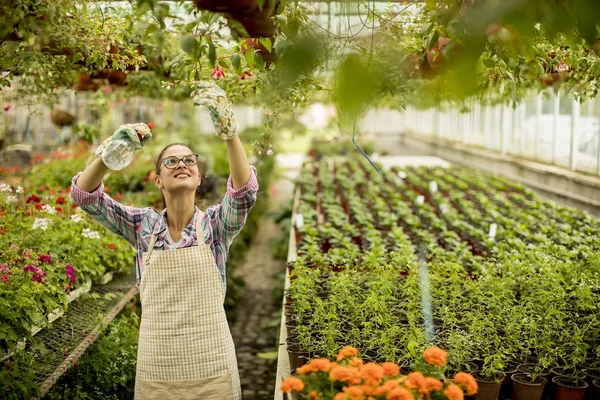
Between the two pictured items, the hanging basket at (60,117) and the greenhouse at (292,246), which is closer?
the greenhouse at (292,246)

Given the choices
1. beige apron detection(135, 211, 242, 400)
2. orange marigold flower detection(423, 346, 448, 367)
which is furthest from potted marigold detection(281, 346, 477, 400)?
beige apron detection(135, 211, 242, 400)

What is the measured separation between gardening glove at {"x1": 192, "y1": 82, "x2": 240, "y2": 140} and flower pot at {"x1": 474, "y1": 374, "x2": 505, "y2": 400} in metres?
1.37

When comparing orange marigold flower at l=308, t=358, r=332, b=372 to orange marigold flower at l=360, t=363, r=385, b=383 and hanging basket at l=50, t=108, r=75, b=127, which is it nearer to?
orange marigold flower at l=360, t=363, r=385, b=383

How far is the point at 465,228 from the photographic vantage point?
16.8ft

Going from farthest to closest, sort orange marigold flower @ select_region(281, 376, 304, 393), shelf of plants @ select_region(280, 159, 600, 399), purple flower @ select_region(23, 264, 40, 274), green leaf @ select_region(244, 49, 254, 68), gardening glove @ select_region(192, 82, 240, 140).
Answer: purple flower @ select_region(23, 264, 40, 274) → shelf of plants @ select_region(280, 159, 600, 399) → green leaf @ select_region(244, 49, 254, 68) → gardening glove @ select_region(192, 82, 240, 140) → orange marigold flower @ select_region(281, 376, 304, 393)

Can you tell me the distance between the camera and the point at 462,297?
3109mm

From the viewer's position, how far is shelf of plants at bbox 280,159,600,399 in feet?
8.29

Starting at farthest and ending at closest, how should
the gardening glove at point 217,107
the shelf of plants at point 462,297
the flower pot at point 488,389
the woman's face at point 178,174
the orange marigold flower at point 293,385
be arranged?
the shelf of plants at point 462,297
the flower pot at point 488,389
the woman's face at point 178,174
the gardening glove at point 217,107
the orange marigold flower at point 293,385

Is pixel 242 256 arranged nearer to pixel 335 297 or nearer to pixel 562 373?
pixel 335 297

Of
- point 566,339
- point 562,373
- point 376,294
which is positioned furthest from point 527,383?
point 376,294

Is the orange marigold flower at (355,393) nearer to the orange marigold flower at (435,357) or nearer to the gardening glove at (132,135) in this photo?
the orange marigold flower at (435,357)

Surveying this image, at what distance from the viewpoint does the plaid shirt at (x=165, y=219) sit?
215 centimetres

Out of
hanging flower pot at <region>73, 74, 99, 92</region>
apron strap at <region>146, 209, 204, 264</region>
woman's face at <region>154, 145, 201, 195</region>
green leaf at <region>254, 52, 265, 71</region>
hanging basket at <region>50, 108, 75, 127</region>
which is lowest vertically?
apron strap at <region>146, 209, 204, 264</region>

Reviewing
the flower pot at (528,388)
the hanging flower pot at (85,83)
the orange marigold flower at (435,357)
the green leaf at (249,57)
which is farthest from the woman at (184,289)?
the hanging flower pot at (85,83)
